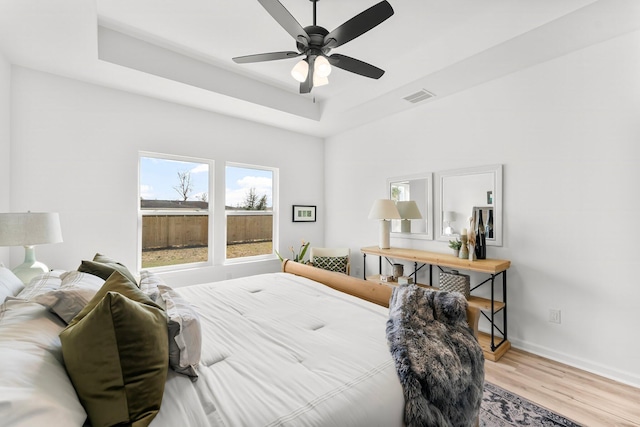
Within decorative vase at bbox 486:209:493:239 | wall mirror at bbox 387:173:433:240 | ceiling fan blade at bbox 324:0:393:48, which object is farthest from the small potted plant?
ceiling fan blade at bbox 324:0:393:48

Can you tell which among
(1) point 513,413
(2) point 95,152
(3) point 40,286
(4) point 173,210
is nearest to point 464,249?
(1) point 513,413

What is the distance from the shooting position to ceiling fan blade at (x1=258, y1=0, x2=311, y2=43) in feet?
5.22

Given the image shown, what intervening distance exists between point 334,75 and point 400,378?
3224mm

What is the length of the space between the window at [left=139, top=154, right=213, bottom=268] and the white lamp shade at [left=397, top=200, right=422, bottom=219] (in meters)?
2.62

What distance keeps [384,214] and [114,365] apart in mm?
2907

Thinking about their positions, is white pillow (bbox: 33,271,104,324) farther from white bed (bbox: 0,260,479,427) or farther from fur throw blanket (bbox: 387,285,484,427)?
fur throw blanket (bbox: 387,285,484,427)

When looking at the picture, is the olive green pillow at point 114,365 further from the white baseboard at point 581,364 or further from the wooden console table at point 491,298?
the white baseboard at point 581,364

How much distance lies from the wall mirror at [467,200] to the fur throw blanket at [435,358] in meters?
1.66

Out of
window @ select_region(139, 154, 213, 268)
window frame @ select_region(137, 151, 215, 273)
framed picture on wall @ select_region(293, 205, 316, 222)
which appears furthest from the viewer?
framed picture on wall @ select_region(293, 205, 316, 222)

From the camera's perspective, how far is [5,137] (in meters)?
2.48

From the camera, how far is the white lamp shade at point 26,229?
190cm

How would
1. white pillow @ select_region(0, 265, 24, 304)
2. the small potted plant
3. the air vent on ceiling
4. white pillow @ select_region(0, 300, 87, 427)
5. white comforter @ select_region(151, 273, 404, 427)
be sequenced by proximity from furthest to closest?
the air vent on ceiling, the small potted plant, white pillow @ select_region(0, 265, 24, 304), white comforter @ select_region(151, 273, 404, 427), white pillow @ select_region(0, 300, 87, 427)

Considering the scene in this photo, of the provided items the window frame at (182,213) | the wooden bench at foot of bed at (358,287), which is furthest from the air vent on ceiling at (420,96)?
the window frame at (182,213)

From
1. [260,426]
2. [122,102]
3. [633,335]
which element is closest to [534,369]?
[633,335]
